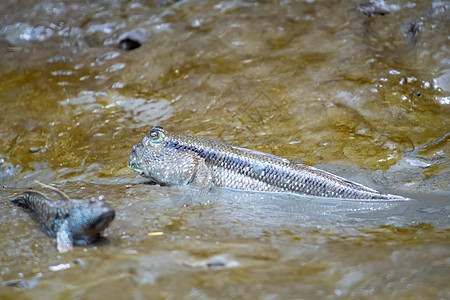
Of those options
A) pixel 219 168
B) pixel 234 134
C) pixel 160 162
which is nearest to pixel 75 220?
pixel 160 162

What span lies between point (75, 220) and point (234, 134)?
8.00 feet

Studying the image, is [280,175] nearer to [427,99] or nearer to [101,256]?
[101,256]

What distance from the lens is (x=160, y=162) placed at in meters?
3.70

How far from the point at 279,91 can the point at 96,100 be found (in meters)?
2.21

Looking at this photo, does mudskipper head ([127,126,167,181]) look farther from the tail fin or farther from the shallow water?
the tail fin

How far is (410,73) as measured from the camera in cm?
547

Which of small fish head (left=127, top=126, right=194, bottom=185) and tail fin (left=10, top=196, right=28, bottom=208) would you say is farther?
small fish head (left=127, top=126, right=194, bottom=185)

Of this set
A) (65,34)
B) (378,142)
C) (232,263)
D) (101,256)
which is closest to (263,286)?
(232,263)

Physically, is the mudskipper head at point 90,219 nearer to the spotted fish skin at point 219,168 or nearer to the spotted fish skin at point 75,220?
the spotted fish skin at point 75,220

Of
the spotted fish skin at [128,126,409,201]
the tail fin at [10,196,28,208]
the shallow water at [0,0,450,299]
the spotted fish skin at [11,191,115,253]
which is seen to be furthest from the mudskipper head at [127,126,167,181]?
the spotted fish skin at [11,191,115,253]

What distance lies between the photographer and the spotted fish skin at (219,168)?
3.64 metres

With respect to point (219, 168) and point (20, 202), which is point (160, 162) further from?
point (20, 202)

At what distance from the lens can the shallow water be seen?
7.26ft

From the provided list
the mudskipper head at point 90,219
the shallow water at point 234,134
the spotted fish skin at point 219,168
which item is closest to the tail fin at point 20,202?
the shallow water at point 234,134
